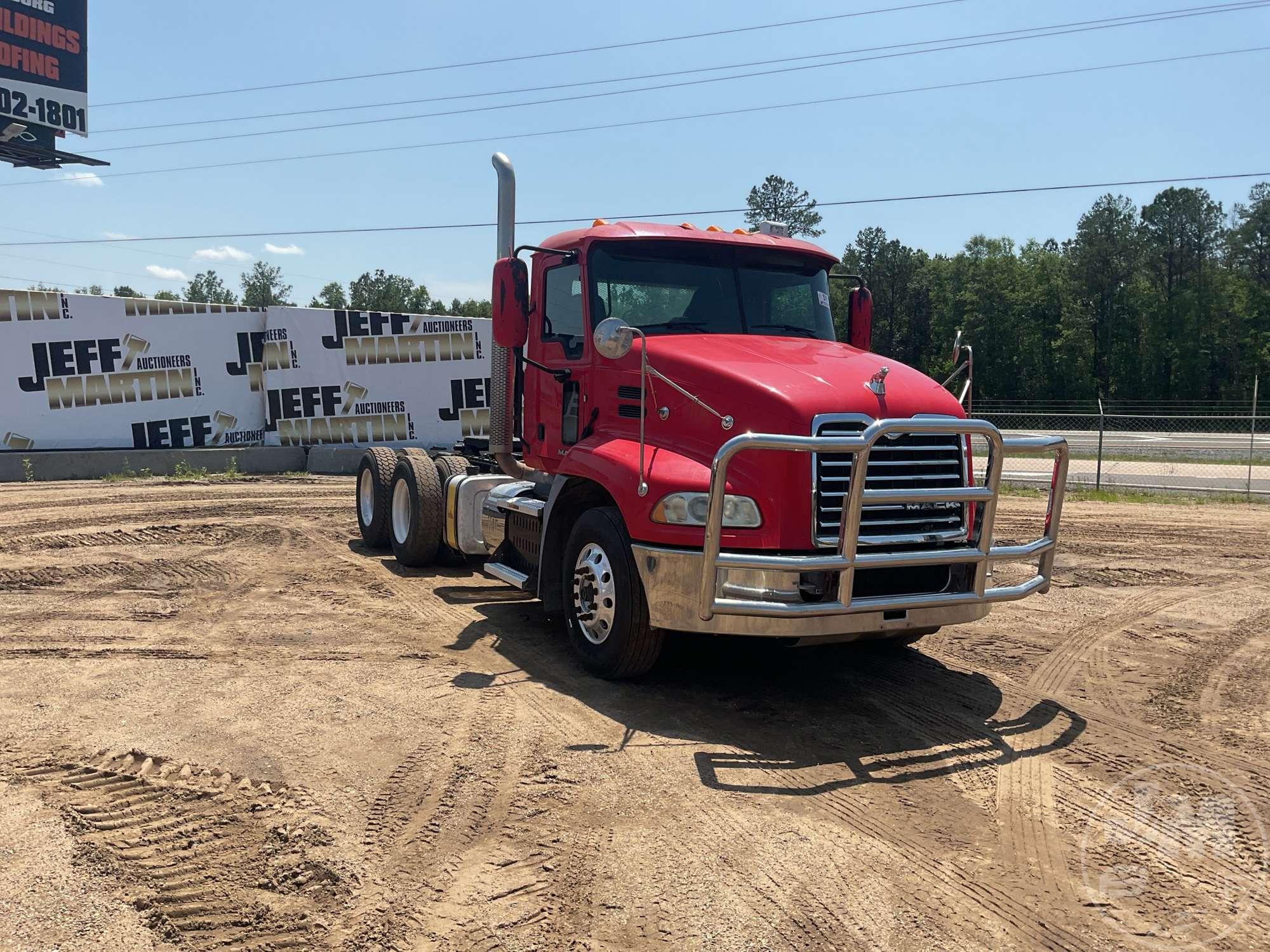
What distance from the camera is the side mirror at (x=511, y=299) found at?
6930mm

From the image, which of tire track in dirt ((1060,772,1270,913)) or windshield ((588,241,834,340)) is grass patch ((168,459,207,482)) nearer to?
windshield ((588,241,834,340))

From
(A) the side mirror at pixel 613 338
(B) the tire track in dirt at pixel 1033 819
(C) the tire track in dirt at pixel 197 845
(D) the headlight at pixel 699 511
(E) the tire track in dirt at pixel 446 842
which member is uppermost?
(A) the side mirror at pixel 613 338

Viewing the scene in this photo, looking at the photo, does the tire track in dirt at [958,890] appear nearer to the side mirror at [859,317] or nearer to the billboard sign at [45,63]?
the side mirror at [859,317]

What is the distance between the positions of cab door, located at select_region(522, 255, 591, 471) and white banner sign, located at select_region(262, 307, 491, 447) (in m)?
12.4

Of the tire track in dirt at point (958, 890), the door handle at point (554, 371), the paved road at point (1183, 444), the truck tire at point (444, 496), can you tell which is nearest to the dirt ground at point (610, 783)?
the tire track in dirt at point (958, 890)

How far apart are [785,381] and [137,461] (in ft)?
52.4

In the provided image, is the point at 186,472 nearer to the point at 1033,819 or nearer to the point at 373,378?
the point at 373,378

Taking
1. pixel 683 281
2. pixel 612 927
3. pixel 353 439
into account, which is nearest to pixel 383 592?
pixel 683 281

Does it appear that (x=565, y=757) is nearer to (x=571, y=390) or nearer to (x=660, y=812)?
(x=660, y=812)

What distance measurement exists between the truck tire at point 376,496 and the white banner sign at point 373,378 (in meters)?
8.62

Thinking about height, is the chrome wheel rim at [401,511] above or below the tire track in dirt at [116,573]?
above

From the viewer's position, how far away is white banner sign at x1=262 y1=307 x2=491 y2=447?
63.9ft

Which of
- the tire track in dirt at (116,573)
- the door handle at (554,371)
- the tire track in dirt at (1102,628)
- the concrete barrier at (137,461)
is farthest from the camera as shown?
the concrete barrier at (137,461)

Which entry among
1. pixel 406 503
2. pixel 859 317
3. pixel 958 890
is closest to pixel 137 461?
pixel 406 503
